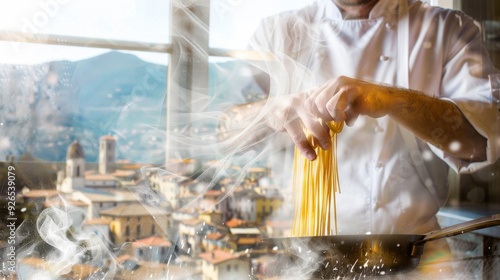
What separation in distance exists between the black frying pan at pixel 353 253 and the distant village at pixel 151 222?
0.12 ft

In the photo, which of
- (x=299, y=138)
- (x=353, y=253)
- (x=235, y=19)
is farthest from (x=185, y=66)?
(x=353, y=253)

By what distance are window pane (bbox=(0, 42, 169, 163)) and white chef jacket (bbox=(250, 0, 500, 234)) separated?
0.74ft

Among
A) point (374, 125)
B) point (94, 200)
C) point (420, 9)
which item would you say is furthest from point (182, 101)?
point (420, 9)

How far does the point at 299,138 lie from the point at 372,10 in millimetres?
295

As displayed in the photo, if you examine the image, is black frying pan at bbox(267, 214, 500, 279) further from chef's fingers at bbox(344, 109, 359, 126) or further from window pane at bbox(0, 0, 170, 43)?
window pane at bbox(0, 0, 170, 43)

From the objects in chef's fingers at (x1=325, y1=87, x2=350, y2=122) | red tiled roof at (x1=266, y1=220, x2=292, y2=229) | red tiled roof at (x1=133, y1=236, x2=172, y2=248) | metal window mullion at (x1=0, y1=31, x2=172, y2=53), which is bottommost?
red tiled roof at (x1=133, y1=236, x2=172, y2=248)

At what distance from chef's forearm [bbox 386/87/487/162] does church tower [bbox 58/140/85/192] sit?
1.93 ft

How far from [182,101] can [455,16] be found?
0.58 metres

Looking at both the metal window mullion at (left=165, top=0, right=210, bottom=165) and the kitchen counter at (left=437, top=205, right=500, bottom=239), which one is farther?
the kitchen counter at (left=437, top=205, right=500, bottom=239)

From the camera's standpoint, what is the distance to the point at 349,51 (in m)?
0.96

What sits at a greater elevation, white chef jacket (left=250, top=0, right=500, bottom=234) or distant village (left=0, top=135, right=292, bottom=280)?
white chef jacket (left=250, top=0, right=500, bottom=234)

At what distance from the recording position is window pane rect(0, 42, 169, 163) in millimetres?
859


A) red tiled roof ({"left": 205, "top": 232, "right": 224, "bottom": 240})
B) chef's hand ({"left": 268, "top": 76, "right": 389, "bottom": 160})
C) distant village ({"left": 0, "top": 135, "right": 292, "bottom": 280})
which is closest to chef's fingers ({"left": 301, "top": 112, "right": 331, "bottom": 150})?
chef's hand ({"left": 268, "top": 76, "right": 389, "bottom": 160})

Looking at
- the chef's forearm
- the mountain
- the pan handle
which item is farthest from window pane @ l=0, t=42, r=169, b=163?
the pan handle
